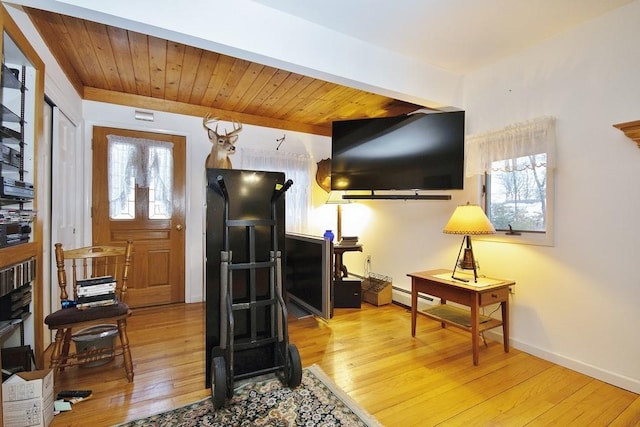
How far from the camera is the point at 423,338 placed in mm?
2814

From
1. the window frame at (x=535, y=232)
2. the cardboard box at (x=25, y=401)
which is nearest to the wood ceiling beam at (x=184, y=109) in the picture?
the window frame at (x=535, y=232)

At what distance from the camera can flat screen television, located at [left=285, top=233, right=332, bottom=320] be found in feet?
9.98

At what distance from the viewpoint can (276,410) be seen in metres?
1.78

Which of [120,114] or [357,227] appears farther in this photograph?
[357,227]

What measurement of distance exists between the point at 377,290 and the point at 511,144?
215 cm

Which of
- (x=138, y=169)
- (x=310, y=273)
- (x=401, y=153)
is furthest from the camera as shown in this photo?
(x=138, y=169)

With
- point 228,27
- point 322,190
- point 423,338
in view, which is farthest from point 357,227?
point 228,27

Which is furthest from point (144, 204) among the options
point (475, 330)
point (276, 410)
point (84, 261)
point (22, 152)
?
point (475, 330)

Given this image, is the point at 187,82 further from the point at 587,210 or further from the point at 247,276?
the point at 587,210

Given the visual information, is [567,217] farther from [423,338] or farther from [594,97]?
[423,338]

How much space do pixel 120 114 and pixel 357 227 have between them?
3.34 m

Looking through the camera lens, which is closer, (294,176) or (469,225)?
(469,225)

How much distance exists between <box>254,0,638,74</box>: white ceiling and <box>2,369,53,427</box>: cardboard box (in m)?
2.56

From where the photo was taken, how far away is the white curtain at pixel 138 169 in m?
3.49
